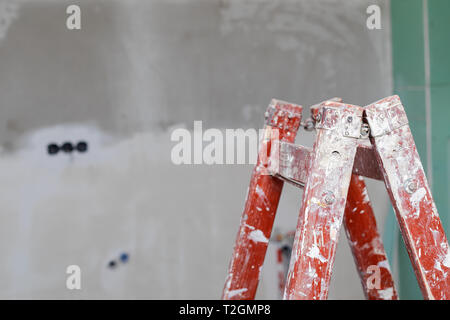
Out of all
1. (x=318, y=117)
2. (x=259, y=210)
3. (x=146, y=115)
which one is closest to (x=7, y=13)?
(x=146, y=115)

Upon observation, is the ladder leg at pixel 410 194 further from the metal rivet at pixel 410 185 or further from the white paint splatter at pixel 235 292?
the white paint splatter at pixel 235 292

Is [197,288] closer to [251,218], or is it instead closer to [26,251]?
[26,251]

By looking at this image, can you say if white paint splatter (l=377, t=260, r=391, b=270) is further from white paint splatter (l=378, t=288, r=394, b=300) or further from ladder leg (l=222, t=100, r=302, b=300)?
ladder leg (l=222, t=100, r=302, b=300)

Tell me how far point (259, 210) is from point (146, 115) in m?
1.54

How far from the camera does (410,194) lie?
978 mm

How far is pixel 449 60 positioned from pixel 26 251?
8.13 feet

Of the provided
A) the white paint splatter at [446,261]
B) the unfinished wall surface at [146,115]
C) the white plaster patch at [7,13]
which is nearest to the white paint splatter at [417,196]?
the white paint splatter at [446,261]

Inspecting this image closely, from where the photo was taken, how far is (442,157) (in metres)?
2.57

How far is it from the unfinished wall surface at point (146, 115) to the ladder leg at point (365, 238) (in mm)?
1377

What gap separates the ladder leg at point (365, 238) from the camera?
4.35ft

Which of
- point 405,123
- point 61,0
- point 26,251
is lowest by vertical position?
point 26,251

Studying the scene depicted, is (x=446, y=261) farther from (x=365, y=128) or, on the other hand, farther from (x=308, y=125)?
(x=308, y=125)
